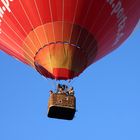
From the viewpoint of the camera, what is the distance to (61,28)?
2123 cm

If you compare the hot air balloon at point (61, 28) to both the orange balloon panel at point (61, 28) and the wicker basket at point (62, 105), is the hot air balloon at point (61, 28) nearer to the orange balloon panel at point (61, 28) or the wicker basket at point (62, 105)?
the orange balloon panel at point (61, 28)

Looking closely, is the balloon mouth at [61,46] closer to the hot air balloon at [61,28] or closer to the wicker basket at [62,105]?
the hot air balloon at [61,28]

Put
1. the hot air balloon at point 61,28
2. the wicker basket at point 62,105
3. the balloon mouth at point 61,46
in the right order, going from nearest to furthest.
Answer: the wicker basket at point 62,105
the hot air balloon at point 61,28
the balloon mouth at point 61,46

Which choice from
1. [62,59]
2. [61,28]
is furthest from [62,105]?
[61,28]

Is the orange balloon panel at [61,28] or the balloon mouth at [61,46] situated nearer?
the orange balloon panel at [61,28]

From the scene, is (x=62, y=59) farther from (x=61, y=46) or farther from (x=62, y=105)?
(x=62, y=105)

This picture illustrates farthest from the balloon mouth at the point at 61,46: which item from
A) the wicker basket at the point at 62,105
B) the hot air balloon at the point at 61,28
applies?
the wicker basket at the point at 62,105

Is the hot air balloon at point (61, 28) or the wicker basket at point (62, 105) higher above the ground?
the hot air balloon at point (61, 28)

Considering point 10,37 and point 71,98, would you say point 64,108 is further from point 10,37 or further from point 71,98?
point 10,37

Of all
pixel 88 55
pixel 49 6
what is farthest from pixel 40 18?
pixel 88 55

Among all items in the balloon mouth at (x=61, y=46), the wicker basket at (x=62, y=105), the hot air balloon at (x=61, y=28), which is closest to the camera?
the wicker basket at (x=62, y=105)

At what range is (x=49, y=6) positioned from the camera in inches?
829

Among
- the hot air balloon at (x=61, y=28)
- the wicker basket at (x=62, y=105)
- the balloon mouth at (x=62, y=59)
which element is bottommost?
the wicker basket at (x=62, y=105)

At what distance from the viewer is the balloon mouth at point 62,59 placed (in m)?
21.3
